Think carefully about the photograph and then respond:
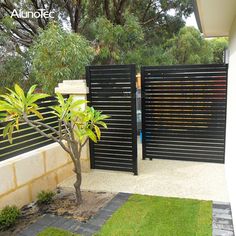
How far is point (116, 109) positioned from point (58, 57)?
157 inches

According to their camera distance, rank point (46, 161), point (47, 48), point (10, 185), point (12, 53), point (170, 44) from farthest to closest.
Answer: point (170, 44) → point (12, 53) → point (47, 48) → point (46, 161) → point (10, 185)

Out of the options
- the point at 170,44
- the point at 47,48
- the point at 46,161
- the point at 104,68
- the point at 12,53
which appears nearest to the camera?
the point at 46,161

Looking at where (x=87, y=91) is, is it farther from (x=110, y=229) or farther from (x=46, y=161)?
(x=110, y=229)

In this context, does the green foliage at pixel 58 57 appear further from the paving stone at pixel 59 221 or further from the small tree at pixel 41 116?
the paving stone at pixel 59 221

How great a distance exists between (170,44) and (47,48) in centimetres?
1274

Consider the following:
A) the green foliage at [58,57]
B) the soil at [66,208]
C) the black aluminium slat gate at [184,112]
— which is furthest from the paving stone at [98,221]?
the green foliage at [58,57]

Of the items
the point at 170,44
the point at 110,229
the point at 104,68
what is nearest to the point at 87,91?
the point at 104,68

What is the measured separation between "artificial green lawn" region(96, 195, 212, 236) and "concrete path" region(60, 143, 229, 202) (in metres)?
0.37

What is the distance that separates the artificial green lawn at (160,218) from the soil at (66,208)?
0.39m

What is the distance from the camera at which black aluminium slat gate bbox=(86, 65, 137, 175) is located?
551 centimetres

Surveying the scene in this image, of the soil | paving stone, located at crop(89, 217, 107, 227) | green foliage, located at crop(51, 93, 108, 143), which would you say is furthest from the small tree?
paving stone, located at crop(89, 217, 107, 227)

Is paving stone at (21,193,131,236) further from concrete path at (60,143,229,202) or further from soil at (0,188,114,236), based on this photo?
concrete path at (60,143,229,202)

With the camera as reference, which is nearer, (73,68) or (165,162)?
(165,162)

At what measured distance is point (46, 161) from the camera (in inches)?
196
